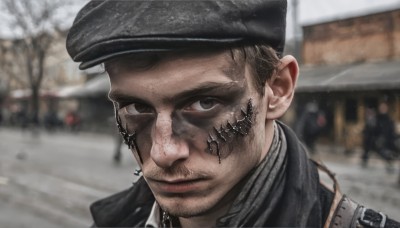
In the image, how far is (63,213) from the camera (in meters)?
5.42

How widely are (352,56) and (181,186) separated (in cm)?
96

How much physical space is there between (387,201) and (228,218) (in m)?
5.82

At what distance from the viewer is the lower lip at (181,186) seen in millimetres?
976

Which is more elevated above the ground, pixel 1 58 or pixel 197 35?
pixel 1 58

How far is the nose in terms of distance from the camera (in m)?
0.95

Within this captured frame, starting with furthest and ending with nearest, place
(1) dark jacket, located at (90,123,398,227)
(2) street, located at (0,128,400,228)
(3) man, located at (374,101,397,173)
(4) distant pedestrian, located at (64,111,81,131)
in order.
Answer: (4) distant pedestrian, located at (64,111,81,131), (3) man, located at (374,101,397,173), (2) street, located at (0,128,400,228), (1) dark jacket, located at (90,123,398,227)

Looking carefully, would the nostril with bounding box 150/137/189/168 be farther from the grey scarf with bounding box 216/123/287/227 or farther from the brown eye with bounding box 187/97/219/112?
the grey scarf with bounding box 216/123/287/227

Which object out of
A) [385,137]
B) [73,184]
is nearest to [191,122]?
[73,184]

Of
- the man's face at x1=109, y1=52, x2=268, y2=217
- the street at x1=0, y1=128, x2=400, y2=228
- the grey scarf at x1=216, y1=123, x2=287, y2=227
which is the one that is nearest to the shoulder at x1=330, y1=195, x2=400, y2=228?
the grey scarf at x1=216, y1=123, x2=287, y2=227

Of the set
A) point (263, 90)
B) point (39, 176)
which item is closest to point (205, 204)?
point (263, 90)

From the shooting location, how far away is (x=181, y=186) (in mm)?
980

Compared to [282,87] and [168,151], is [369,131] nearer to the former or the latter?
[282,87]

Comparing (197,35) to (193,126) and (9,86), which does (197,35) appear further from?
(9,86)

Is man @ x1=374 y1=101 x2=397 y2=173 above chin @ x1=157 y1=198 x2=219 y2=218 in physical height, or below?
below
